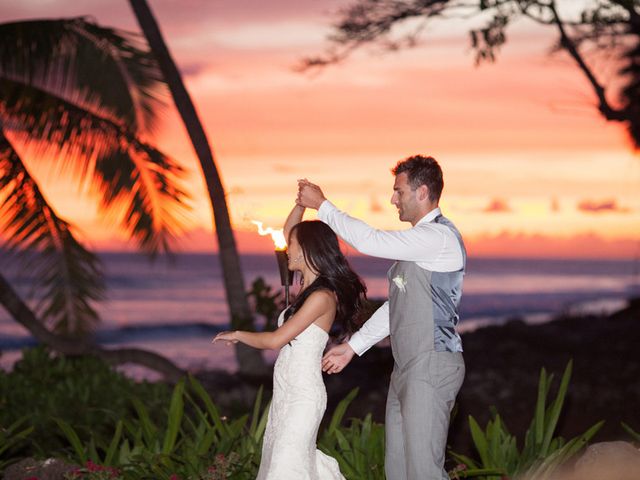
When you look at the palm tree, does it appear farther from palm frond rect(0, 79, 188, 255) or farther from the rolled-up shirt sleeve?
the rolled-up shirt sleeve

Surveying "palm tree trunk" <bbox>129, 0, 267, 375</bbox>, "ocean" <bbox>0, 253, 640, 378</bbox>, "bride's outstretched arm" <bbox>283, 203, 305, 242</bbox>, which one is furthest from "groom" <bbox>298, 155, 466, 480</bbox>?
"ocean" <bbox>0, 253, 640, 378</bbox>

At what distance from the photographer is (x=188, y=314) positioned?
134 ft

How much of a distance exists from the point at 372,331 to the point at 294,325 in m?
0.58

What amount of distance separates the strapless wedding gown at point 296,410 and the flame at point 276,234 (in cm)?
37

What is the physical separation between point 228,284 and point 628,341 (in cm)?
733

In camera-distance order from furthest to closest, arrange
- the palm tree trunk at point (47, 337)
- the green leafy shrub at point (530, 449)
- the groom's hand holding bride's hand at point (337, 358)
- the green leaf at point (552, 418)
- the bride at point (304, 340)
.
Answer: the palm tree trunk at point (47, 337) → the green leaf at point (552, 418) → the green leafy shrub at point (530, 449) → the groom's hand holding bride's hand at point (337, 358) → the bride at point (304, 340)

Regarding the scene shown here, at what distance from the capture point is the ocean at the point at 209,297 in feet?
107

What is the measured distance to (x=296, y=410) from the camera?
16.9 ft

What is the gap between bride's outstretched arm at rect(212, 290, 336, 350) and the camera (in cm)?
502

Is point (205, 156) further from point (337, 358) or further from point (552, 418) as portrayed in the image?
point (337, 358)

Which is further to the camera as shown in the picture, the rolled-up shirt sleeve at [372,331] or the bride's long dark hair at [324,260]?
the rolled-up shirt sleeve at [372,331]

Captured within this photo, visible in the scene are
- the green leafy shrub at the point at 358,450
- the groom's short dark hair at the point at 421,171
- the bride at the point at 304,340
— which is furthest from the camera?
the green leafy shrub at the point at 358,450

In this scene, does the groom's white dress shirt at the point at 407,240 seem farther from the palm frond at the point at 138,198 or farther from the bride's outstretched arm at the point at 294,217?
the palm frond at the point at 138,198

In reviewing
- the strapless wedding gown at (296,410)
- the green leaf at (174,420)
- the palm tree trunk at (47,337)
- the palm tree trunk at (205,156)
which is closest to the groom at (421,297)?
the strapless wedding gown at (296,410)
